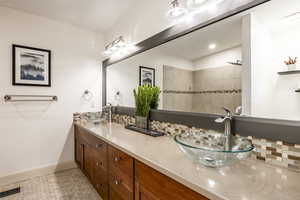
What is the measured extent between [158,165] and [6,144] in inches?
88.3

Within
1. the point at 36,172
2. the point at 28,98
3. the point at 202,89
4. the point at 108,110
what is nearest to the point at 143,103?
Answer: the point at 202,89

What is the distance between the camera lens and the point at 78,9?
2096 mm

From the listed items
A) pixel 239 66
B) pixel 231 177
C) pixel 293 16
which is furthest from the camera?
pixel 239 66

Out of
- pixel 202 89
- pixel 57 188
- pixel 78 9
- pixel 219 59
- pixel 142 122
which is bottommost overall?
pixel 57 188

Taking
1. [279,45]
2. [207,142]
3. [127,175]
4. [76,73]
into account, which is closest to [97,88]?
[76,73]

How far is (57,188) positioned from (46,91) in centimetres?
131

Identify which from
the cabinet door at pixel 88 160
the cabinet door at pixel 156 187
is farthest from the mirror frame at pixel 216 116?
the cabinet door at pixel 88 160

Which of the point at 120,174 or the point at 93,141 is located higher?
the point at 93,141

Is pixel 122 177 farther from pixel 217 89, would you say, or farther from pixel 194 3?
pixel 194 3

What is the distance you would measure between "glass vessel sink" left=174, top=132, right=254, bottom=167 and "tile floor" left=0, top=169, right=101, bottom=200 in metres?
1.36

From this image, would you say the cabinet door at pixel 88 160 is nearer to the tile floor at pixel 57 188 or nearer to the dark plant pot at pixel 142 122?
the tile floor at pixel 57 188

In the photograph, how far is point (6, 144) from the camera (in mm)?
2021

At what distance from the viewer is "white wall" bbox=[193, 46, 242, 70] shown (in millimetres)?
1087

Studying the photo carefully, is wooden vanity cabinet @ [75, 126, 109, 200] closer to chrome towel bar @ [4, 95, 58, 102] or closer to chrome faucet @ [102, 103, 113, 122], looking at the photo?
chrome faucet @ [102, 103, 113, 122]
